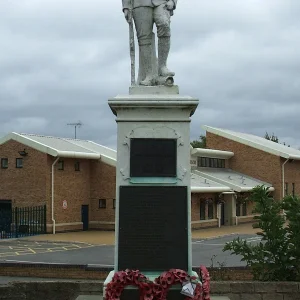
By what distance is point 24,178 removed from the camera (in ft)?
124

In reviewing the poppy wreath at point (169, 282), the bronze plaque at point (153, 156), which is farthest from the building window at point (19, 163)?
the poppy wreath at point (169, 282)

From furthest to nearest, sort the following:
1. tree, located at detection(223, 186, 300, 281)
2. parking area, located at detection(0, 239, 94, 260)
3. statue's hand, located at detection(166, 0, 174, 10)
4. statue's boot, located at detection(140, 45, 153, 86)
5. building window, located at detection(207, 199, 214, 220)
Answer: building window, located at detection(207, 199, 214, 220) < parking area, located at detection(0, 239, 94, 260) < tree, located at detection(223, 186, 300, 281) < statue's boot, located at detection(140, 45, 153, 86) < statue's hand, located at detection(166, 0, 174, 10)

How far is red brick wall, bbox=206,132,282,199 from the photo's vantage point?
50625 millimetres

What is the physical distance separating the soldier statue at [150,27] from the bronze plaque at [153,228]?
161 centimetres

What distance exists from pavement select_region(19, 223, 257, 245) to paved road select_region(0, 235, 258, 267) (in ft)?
4.11

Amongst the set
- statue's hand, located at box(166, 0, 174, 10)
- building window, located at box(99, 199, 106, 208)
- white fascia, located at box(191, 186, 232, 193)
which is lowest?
building window, located at box(99, 199, 106, 208)

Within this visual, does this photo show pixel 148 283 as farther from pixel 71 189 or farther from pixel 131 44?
pixel 71 189

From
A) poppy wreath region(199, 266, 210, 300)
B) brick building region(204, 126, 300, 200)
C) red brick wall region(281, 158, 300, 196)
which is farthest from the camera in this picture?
red brick wall region(281, 158, 300, 196)

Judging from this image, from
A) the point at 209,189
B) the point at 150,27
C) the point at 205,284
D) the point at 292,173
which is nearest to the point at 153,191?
the point at 205,284

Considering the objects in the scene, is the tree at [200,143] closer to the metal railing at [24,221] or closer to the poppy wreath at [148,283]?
the metal railing at [24,221]

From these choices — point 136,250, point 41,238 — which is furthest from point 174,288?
point 41,238

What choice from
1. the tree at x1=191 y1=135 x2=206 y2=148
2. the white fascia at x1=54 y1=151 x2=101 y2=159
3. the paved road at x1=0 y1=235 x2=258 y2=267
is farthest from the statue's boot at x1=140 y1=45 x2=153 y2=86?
the tree at x1=191 y1=135 x2=206 y2=148

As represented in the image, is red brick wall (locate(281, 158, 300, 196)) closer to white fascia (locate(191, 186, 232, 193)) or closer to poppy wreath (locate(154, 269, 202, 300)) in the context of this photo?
white fascia (locate(191, 186, 232, 193))

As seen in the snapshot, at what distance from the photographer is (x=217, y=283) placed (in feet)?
31.3
